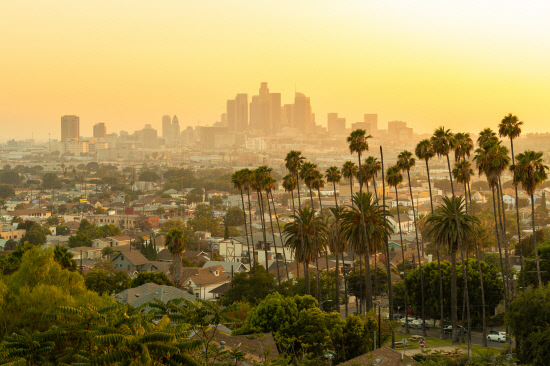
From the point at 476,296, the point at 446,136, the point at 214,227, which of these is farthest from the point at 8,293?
the point at 214,227

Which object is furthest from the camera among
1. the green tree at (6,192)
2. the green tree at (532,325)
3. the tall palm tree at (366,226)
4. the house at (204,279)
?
the green tree at (6,192)

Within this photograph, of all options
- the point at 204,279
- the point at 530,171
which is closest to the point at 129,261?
the point at 204,279

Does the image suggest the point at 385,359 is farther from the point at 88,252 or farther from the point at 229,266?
the point at 88,252

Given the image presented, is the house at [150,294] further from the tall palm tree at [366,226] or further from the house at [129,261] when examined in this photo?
the house at [129,261]

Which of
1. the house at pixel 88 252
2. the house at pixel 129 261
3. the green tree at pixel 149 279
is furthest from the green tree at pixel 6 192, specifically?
the green tree at pixel 149 279

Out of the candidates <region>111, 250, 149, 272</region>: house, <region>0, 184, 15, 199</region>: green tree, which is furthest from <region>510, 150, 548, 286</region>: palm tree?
<region>0, 184, 15, 199</region>: green tree
